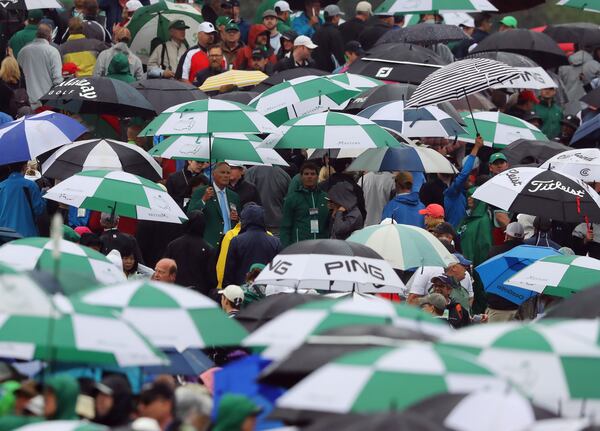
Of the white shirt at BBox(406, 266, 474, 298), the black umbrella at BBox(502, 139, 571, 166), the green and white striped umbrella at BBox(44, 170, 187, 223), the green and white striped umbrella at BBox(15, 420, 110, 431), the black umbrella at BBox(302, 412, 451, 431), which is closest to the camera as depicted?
the black umbrella at BBox(302, 412, 451, 431)

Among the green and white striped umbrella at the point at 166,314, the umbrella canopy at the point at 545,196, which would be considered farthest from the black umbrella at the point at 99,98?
the green and white striped umbrella at the point at 166,314

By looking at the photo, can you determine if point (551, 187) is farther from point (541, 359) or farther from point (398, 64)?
point (541, 359)

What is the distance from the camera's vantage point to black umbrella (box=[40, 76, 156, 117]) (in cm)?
1920

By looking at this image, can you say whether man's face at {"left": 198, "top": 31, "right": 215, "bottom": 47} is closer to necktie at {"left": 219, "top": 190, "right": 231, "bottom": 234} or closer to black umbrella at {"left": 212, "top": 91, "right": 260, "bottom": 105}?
black umbrella at {"left": 212, "top": 91, "right": 260, "bottom": 105}

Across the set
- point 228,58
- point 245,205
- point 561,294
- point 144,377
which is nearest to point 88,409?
point 144,377

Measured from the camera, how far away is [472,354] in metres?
9.37

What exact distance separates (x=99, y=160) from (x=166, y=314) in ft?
23.9

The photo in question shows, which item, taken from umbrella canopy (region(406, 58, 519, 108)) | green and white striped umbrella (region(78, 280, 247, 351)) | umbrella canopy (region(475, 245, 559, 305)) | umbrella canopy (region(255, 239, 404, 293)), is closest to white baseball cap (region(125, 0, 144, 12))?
umbrella canopy (region(406, 58, 519, 108))

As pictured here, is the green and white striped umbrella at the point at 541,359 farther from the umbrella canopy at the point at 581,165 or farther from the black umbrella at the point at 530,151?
the black umbrella at the point at 530,151

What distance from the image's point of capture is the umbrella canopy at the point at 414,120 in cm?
1891

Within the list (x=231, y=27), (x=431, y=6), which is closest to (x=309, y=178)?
(x=431, y=6)

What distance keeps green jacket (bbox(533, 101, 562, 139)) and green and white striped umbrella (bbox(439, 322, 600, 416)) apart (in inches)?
589

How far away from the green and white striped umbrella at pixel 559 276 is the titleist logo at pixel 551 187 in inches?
74.6

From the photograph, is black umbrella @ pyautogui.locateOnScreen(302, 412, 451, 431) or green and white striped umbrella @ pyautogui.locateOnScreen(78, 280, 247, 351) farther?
green and white striped umbrella @ pyautogui.locateOnScreen(78, 280, 247, 351)
